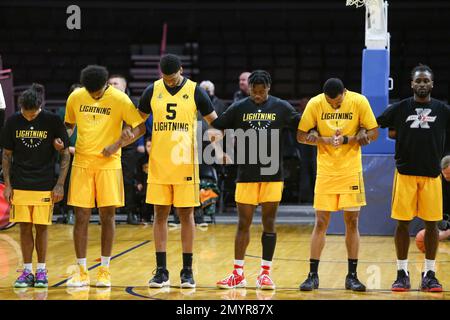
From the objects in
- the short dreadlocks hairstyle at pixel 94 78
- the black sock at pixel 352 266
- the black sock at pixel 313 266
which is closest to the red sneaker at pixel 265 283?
the black sock at pixel 313 266

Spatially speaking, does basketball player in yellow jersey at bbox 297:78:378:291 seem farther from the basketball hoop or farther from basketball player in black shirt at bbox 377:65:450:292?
the basketball hoop

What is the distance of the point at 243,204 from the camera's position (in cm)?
776

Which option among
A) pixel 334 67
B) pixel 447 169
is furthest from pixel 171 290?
pixel 334 67

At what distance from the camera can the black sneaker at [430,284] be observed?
7.52 m

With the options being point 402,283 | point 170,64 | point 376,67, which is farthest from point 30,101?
point 376,67

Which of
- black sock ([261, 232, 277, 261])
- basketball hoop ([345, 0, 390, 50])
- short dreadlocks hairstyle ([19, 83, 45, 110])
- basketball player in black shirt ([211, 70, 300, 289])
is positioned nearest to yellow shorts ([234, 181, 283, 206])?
basketball player in black shirt ([211, 70, 300, 289])

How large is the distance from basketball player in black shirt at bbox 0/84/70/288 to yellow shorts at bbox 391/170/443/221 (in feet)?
10.1

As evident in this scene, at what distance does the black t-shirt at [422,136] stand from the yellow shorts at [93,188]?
104 inches

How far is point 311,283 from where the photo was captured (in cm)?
763

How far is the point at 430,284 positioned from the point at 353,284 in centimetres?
68

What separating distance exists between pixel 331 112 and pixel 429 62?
11452 millimetres

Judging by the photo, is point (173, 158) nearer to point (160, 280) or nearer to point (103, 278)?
point (160, 280)

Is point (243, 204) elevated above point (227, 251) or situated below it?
above
